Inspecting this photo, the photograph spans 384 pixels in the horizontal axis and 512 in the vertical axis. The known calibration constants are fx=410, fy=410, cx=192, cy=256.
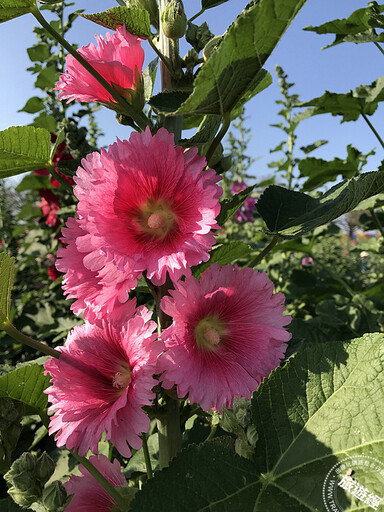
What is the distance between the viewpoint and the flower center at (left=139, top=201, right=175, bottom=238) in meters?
0.69

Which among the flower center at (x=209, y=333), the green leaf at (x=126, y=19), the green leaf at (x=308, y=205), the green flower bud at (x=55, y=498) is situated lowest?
the green flower bud at (x=55, y=498)

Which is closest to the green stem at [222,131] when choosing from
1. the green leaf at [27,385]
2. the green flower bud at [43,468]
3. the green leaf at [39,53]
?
the green leaf at [27,385]

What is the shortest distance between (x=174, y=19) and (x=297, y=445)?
721mm

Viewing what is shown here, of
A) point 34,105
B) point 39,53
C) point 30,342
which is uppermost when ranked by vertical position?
point 39,53

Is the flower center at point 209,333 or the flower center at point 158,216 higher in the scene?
the flower center at point 158,216

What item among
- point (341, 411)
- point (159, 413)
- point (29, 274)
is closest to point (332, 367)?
point (341, 411)

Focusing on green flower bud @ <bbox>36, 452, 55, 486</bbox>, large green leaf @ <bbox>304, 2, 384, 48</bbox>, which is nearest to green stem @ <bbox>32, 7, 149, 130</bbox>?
green flower bud @ <bbox>36, 452, 55, 486</bbox>

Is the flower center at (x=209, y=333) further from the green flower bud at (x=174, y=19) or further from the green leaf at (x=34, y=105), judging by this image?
the green leaf at (x=34, y=105)

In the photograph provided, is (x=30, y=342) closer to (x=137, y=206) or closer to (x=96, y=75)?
(x=137, y=206)

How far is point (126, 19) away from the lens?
719 mm

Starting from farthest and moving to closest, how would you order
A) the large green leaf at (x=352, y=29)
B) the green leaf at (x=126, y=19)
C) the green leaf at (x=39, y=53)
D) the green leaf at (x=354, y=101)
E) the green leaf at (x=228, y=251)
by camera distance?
the green leaf at (x=39, y=53) → the green leaf at (x=354, y=101) → the large green leaf at (x=352, y=29) → the green leaf at (x=228, y=251) → the green leaf at (x=126, y=19)

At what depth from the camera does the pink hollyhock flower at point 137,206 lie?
60cm

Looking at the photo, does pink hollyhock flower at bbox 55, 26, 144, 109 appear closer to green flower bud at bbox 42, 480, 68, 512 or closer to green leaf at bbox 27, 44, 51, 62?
green flower bud at bbox 42, 480, 68, 512

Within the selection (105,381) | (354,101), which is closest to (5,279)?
(105,381)
